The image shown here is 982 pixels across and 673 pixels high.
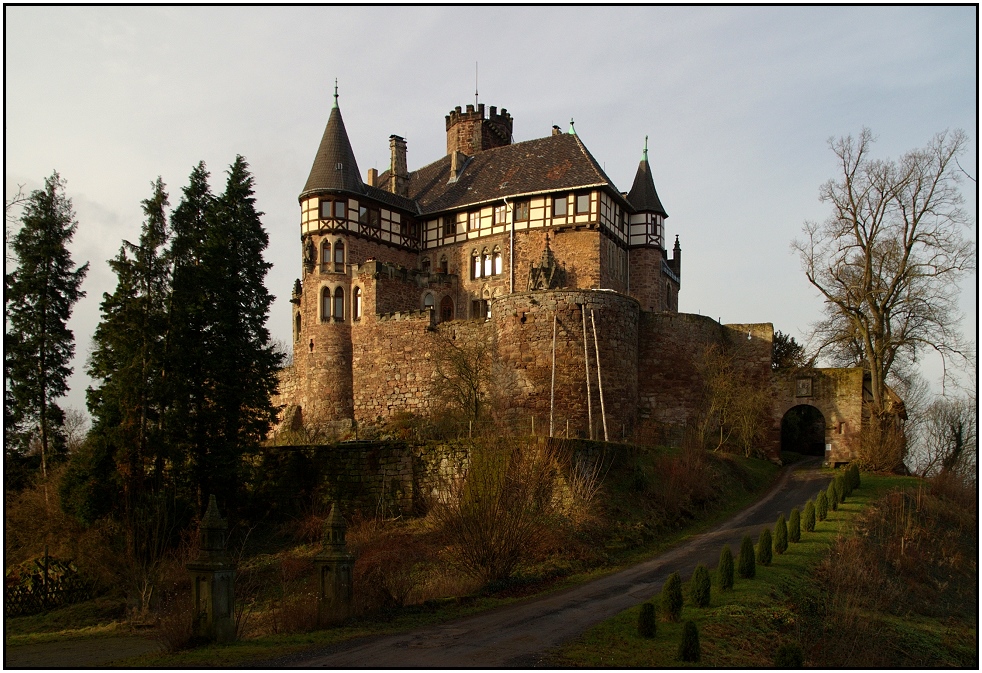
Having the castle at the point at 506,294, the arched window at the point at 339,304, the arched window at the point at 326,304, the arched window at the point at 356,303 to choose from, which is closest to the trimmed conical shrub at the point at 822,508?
the castle at the point at 506,294

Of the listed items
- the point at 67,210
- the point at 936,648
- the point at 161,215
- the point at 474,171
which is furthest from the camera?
the point at 474,171

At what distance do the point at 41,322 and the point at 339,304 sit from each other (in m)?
15.6

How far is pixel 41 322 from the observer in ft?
88.3

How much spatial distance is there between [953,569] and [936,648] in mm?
6944

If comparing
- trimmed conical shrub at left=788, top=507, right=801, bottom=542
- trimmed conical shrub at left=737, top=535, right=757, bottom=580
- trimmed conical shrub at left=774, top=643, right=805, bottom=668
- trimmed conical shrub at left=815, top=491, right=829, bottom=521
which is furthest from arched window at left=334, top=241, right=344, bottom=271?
trimmed conical shrub at left=774, top=643, right=805, bottom=668

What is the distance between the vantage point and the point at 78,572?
23.1m

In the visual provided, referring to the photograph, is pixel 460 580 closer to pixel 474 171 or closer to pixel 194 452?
pixel 194 452

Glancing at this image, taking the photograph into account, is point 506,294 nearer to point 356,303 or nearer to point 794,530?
point 356,303

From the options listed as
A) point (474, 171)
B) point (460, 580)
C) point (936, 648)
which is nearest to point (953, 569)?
point (936, 648)

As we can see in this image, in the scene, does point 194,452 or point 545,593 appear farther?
point 194,452

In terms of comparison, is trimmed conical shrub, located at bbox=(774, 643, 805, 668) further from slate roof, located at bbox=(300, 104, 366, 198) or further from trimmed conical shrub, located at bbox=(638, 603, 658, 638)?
slate roof, located at bbox=(300, 104, 366, 198)

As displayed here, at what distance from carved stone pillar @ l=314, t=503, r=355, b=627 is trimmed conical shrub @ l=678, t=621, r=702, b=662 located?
5.80 metres

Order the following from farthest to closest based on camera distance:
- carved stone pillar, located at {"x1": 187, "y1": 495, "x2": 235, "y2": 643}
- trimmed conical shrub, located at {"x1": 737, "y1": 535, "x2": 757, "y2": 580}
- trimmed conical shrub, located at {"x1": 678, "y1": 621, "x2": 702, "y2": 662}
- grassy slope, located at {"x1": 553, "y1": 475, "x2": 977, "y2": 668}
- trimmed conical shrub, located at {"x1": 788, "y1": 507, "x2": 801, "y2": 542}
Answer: trimmed conical shrub, located at {"x1": 788, "y1": 507, "x2": 801, "y2": 542} → trimmed conical shrub, located at {"x1": 737, "y1": 535, "x2": 757, "y2": 580} → carved stone pillar, located at {"x1": 187, "y1": 495, "x2": 235, "y2": 643} → grassy slope, located at {"x1": 553, "y1": 475, "x2": 977, "y2": 668} → trimmed conical shrub, located at {"x1": 678, "y1": 621, "x2": 702, "y2": 662}

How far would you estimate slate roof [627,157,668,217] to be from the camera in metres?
45.5
